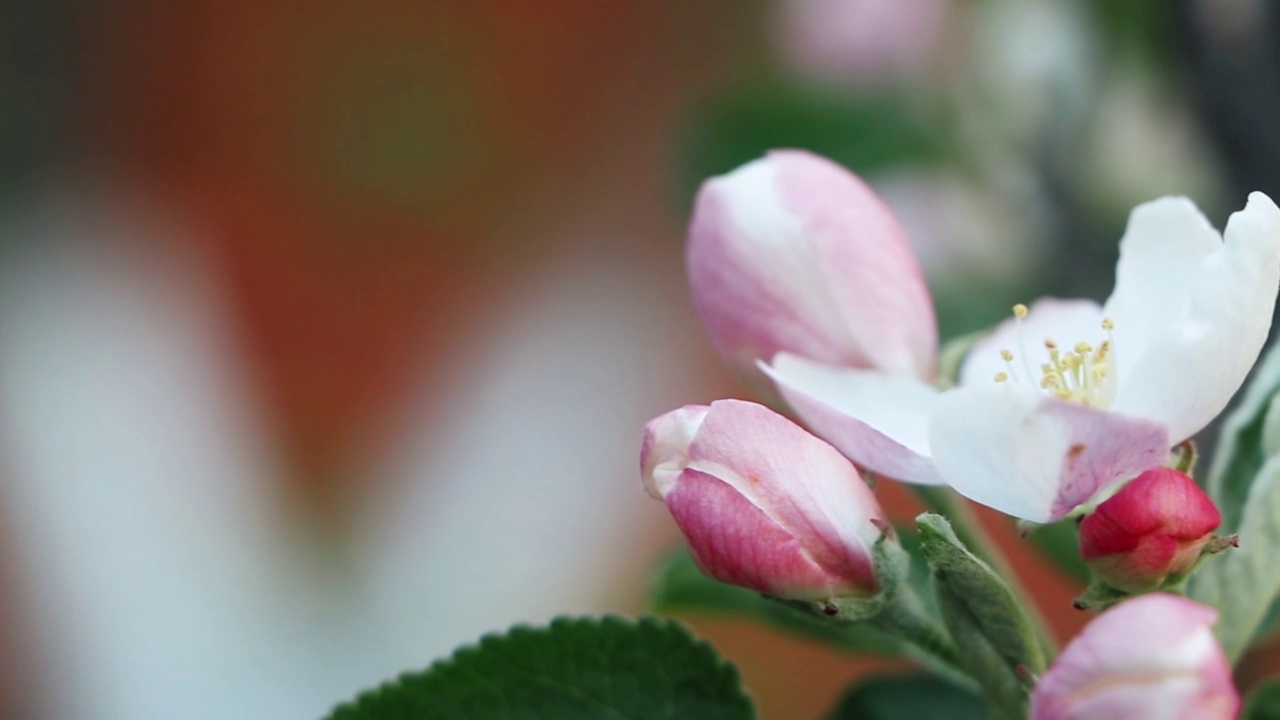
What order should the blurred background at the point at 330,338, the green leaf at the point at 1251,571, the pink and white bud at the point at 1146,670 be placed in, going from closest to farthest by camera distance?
the pink and white bud at the point at 1146,670 → the green leaf at the point at 1251,571 → the blurred background at the point at 330,338

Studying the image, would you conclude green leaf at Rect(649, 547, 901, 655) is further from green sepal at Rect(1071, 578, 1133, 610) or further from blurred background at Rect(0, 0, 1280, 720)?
blurred background at Rect(0, 0, 1280, 720)

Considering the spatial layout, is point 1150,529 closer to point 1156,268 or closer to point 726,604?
point 1156,268

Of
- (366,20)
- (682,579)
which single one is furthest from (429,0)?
(682,579)

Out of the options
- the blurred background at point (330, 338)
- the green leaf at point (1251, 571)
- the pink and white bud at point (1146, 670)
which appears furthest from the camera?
the blurred background at point (330, 338)

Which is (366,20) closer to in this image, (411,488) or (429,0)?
(429,0)

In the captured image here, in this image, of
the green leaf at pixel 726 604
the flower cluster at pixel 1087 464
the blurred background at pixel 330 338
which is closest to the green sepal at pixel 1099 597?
the flower cluster at pixel 1087 464

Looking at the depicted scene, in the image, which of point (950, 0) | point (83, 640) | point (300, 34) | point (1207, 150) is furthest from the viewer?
point (300, 34)

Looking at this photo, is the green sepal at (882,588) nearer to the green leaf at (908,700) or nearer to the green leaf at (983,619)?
the green leaf at (983,619)
